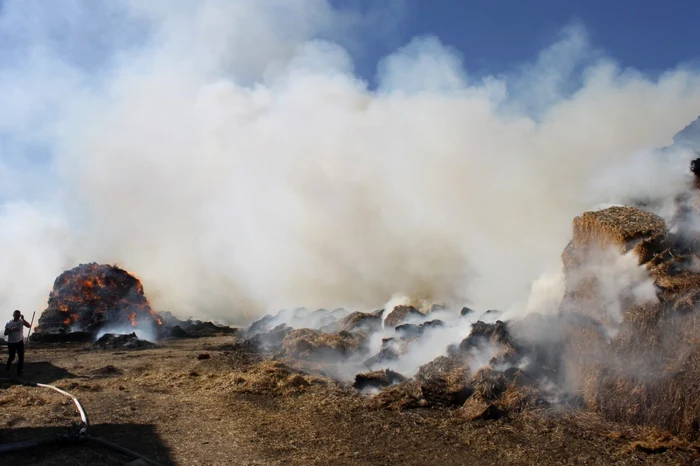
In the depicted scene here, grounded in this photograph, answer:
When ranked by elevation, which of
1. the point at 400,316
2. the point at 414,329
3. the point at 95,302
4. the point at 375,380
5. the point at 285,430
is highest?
the point at 95,302

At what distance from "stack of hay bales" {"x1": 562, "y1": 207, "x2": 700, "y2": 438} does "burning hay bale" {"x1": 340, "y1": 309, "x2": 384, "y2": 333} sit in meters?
10.7

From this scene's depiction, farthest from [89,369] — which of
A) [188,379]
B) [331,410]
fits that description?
[331,410]

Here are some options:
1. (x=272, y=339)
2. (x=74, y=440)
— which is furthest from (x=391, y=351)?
(x=74, y=440)

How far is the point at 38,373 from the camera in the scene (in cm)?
1511

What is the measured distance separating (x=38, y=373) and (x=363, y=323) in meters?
12.4

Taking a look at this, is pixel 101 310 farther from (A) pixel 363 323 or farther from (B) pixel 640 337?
(B) pixel 640 337

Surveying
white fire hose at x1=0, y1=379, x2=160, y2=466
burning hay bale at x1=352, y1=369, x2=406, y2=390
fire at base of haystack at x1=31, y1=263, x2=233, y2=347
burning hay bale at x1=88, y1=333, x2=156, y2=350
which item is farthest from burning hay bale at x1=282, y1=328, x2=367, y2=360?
fire at base of haystack at x1=31, y1=263, x2=233, y2=347

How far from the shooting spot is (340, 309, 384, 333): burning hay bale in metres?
21.3

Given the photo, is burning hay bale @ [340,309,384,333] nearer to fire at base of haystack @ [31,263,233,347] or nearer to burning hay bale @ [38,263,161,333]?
fire at base of haystack @ [31,263,233,347]

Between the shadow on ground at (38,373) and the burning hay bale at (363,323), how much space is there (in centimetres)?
1085

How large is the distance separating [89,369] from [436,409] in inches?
484

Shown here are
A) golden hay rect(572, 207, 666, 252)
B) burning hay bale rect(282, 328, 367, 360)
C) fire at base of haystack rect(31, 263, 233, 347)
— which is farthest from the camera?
fire at base of haystack rect(31, 263, 233, 347)

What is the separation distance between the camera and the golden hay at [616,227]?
34.8 ft

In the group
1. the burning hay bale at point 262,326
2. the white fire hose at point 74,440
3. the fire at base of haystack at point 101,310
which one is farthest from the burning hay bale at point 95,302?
the white fire hose at point 74,440
